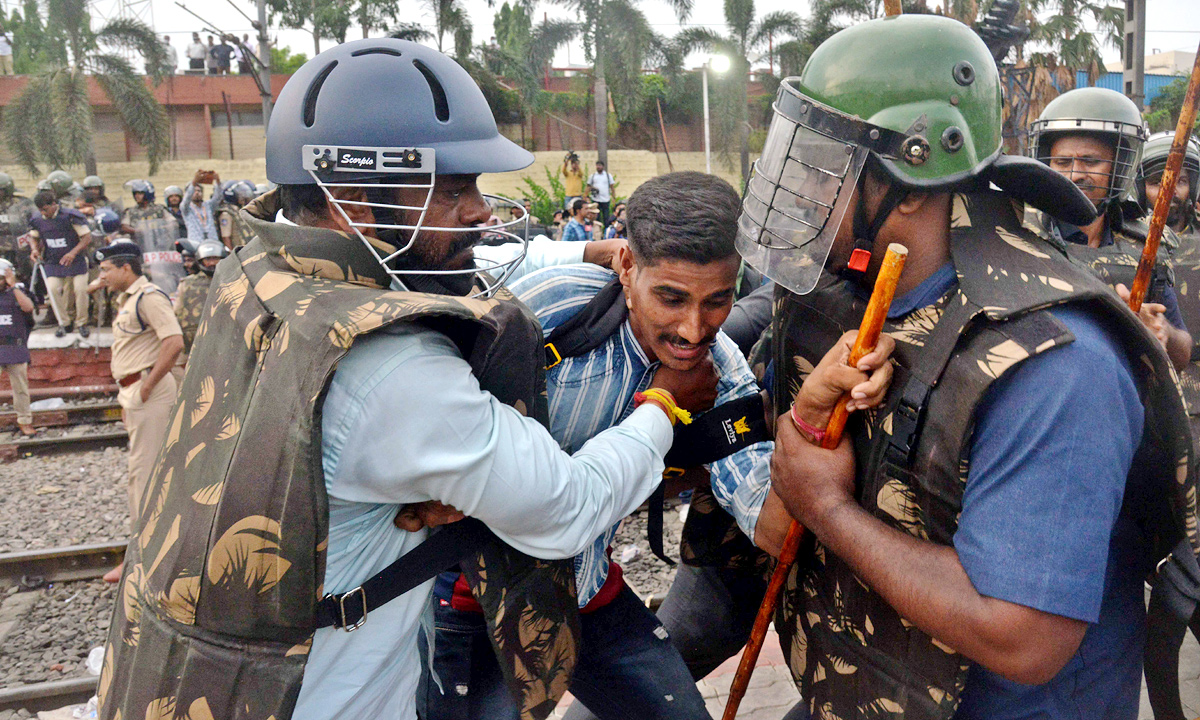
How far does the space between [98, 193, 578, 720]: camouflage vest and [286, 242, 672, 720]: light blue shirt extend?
0.07 m

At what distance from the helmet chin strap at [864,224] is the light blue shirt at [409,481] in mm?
682

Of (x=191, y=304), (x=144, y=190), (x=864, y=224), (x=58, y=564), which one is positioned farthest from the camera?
(x=144, y=190)

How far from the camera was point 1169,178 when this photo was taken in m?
2.45

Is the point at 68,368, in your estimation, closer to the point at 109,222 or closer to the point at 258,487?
the point at 109,222

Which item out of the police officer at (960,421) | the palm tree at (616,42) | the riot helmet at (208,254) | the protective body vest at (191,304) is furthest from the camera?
the palm tree at (616,42)

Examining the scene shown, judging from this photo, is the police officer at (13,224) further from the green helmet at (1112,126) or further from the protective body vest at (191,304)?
the green helmet at (1112,126)

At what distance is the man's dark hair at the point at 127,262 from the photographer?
645 cm

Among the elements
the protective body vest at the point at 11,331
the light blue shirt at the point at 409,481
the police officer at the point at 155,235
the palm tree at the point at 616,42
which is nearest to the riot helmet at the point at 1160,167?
the light blue shirt at the point at 409,481

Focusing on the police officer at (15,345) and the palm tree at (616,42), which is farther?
the palm tree at (616,42)

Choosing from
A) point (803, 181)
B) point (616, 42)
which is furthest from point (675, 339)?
point (616, 42)

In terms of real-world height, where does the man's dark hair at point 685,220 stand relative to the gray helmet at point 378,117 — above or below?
below

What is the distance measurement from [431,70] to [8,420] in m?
9.73

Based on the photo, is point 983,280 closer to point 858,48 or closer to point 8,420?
point 858,48

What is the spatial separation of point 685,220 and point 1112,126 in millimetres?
2702
